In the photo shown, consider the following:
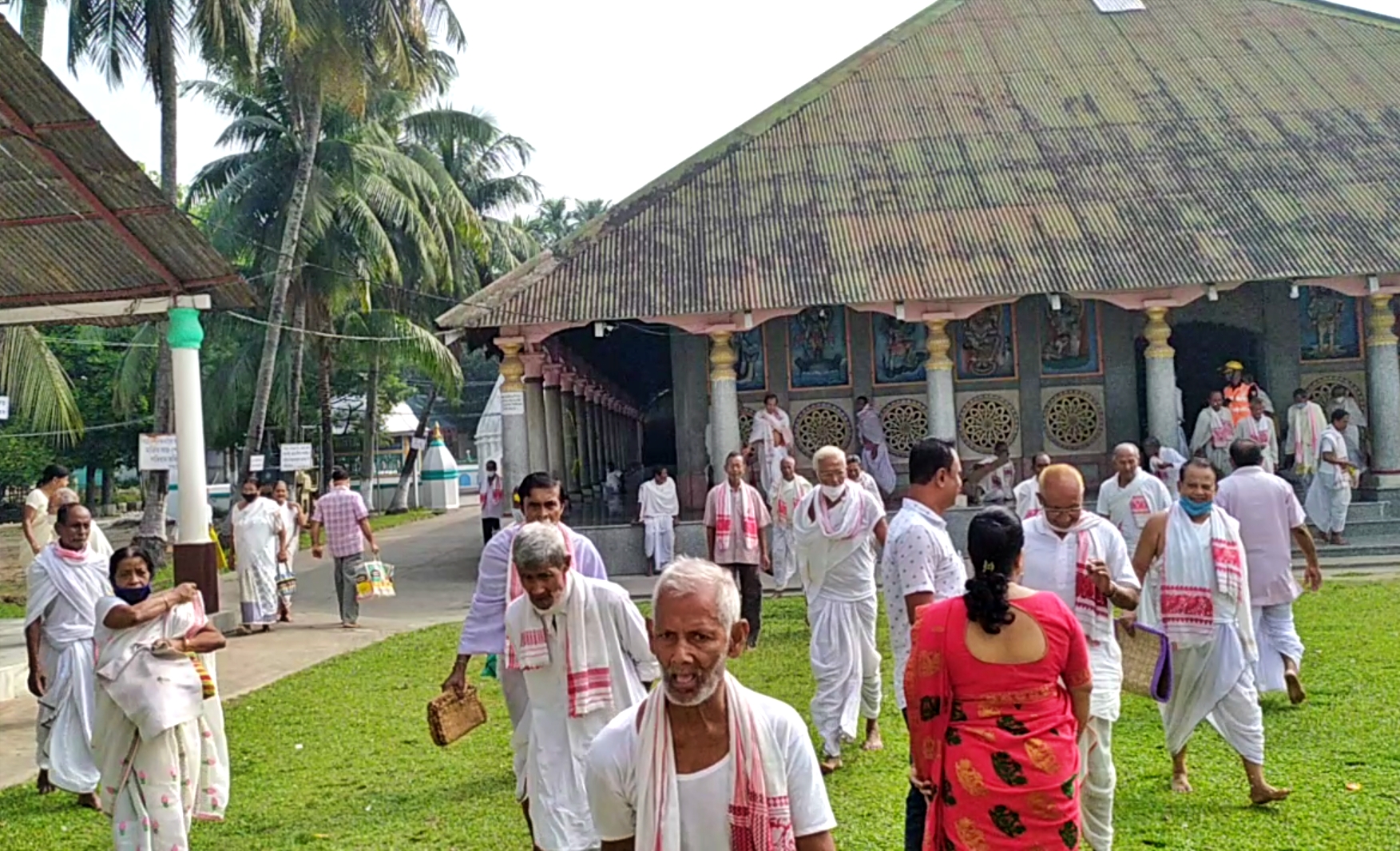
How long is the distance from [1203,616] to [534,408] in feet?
46.5

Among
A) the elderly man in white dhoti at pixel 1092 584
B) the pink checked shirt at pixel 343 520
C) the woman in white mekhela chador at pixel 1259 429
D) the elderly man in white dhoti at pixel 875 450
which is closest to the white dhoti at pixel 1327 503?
the woman in white mekhela chador at pixel 1259 429

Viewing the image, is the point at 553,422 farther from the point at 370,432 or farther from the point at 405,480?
the point at 405,480

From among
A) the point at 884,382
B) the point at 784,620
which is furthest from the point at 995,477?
the point at 784,620

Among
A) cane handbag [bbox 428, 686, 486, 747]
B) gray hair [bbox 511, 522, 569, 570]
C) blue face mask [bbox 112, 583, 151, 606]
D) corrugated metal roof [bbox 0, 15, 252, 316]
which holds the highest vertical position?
corrugated metal roof [bbox 0, 15, 252, 316]

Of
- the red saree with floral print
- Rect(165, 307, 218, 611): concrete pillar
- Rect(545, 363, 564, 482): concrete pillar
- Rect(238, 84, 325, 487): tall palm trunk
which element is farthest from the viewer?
Rect(238, 84, 325, 487): tall palm trunk

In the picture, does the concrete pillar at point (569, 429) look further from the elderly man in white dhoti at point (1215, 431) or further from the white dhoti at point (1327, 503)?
the white dhoti at point (1327, 503)

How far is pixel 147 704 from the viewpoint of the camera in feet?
17.9

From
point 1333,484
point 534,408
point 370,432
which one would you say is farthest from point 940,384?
point 370,432

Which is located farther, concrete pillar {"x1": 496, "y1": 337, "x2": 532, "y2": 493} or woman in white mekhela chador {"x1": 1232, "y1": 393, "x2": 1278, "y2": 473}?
concrete pillar {"x1": 496, "y1": 337, "x2": 532, "y2": 493}

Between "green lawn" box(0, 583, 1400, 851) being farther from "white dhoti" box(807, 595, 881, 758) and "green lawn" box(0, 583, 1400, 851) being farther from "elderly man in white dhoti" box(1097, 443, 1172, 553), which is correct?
"elderly man in white dhoti" box(1097, 443, 1172, 553)

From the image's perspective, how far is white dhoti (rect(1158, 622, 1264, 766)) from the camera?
609cm

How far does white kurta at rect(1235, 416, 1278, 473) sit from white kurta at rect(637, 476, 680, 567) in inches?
287

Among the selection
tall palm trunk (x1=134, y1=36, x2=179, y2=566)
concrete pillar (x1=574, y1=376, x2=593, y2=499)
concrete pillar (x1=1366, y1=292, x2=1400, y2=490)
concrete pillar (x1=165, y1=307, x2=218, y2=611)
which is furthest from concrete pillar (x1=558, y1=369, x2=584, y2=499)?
concrete pillar (x1=1366, y1=292, x2=1400, y2=490)

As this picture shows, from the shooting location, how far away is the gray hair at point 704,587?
2977 mm
